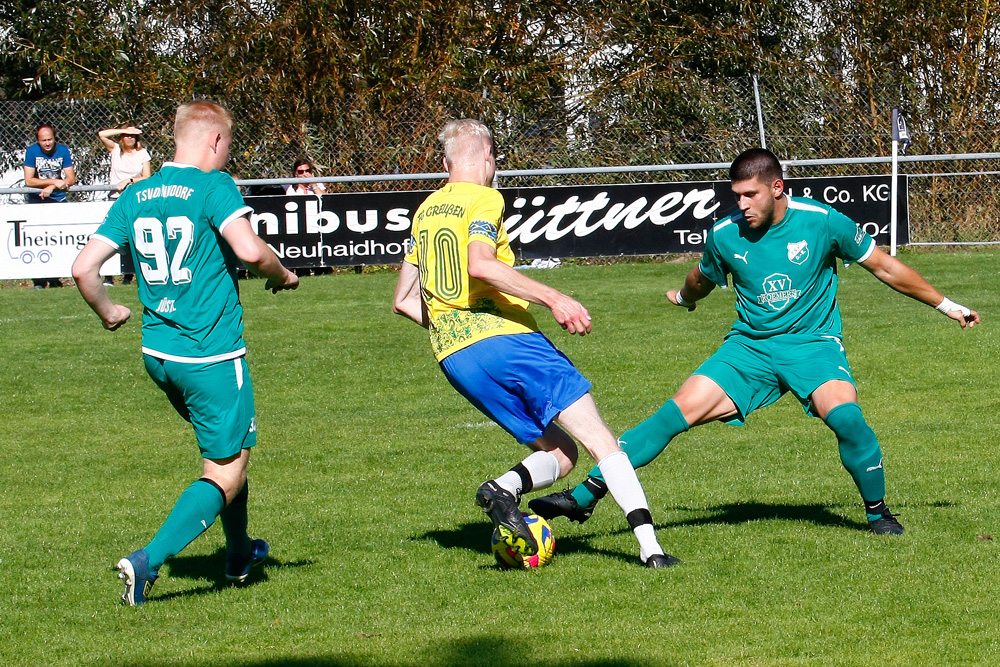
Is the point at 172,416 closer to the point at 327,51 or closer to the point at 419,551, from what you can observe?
the point at 419,551

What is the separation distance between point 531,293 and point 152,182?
1.49 m

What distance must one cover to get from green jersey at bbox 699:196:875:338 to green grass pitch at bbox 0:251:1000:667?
0.95m

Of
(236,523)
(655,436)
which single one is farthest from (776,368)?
(236,523)

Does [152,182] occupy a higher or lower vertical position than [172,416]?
higher

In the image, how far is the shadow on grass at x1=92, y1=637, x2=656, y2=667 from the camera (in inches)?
164

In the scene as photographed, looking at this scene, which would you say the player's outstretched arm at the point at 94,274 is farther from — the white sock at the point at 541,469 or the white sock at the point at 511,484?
the white sock at the point at 541,469

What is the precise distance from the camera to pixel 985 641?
426cm

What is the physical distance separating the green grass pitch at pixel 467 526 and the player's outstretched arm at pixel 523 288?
106 cm

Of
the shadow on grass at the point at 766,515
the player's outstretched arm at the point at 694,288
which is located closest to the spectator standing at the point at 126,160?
the player's outstretched arm at the point at 694,288

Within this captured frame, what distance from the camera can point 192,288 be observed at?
482 centimetres

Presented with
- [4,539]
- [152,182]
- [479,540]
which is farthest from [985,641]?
[4,539]

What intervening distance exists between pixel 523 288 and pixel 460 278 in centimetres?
46

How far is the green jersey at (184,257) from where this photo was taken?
4.79 meters

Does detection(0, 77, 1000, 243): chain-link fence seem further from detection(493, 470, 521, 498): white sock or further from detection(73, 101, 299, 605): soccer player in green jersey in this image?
detection(73, 101, 299, 605): soccer player in green jersey
